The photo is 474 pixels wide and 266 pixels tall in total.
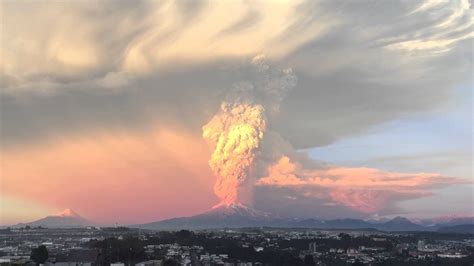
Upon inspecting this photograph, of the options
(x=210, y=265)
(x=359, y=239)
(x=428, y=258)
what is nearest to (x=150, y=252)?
(x=210, y=265)

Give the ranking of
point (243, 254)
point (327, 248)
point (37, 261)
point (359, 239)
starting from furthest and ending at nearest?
1. point (359, 239)
2. point (327, 248)
3. point (243, 254)
4. point (37, 261)

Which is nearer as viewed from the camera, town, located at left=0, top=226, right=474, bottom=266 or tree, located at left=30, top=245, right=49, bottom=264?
tree, located at left=30, top=245, right=49, bottom=264

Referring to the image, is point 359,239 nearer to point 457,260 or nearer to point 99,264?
point 457,260

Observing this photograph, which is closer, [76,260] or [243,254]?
[76,260]

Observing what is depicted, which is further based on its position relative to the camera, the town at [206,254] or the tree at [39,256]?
the town at [206,254]

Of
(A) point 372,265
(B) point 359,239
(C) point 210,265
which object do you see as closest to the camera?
(C) point 210,265

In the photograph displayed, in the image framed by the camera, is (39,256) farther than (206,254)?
No

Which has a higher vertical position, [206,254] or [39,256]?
[206,254]

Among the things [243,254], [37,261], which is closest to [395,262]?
[243,254]

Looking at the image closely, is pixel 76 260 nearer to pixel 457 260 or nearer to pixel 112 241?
pixel 112 241
